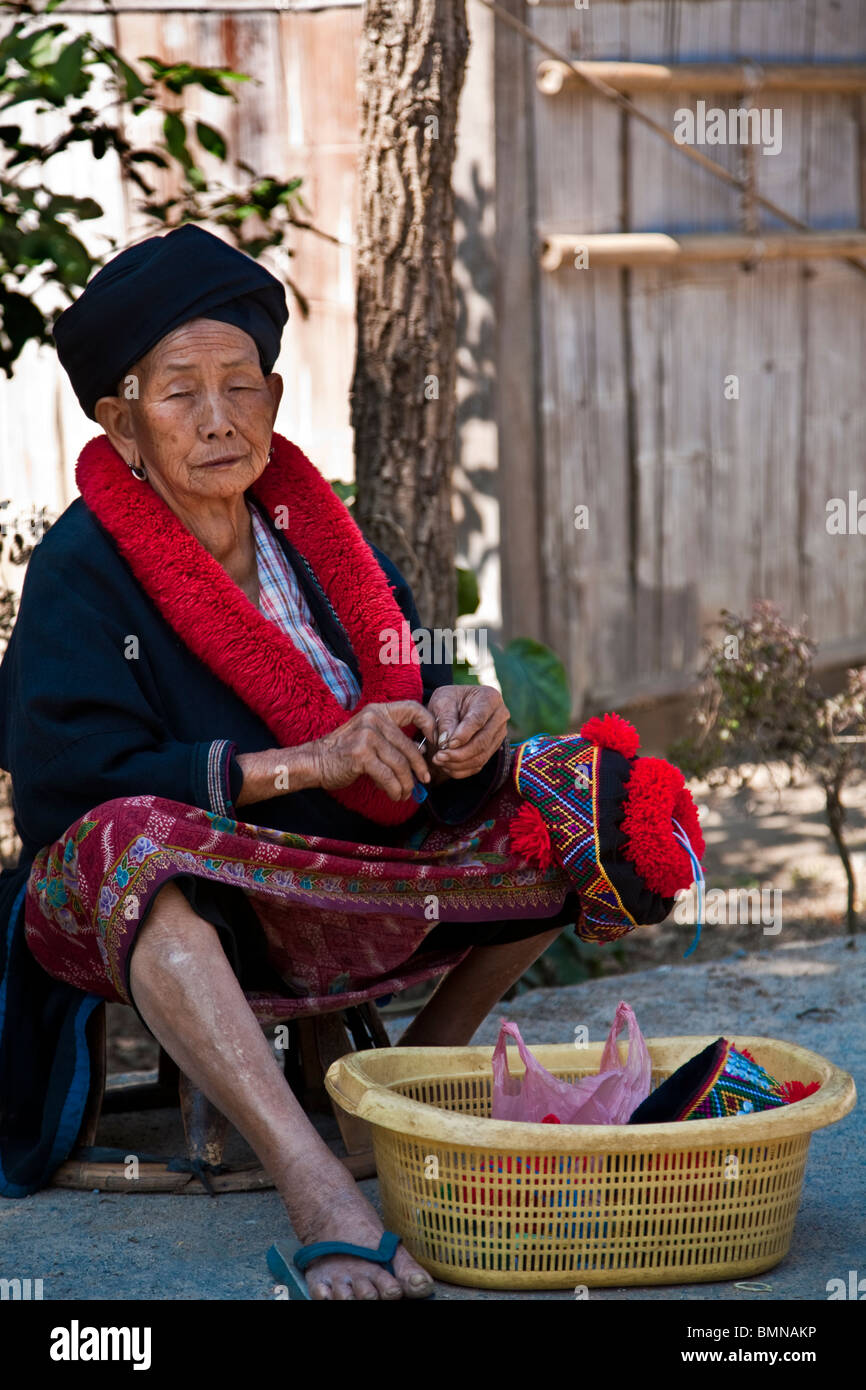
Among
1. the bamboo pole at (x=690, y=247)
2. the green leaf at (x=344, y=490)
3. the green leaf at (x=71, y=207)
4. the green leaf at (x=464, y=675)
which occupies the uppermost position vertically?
the bamboo pole at (x=690, y=247)

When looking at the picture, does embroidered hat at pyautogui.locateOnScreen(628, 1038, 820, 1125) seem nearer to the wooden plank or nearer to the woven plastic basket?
the woven plastic basket

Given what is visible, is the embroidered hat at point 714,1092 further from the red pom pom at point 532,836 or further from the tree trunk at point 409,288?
the tree trunk at point 409,288

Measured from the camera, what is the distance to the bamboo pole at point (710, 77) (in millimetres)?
5438

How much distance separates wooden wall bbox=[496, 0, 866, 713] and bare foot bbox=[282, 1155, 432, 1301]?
11.2 feet

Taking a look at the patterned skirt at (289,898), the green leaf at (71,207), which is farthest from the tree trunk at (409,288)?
the patterned skirt at (289,898)

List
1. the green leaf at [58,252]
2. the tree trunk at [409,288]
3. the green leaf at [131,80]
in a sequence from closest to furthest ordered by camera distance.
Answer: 1. the green leaf at [58,252]
2. the green leaf at [131,80]
3. the tree trunk at [409,288]

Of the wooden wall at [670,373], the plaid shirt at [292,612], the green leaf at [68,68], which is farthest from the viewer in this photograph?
the wooden wall at [670,373]

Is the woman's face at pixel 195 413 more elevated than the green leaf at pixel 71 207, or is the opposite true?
the green leaf at pixel 71 207

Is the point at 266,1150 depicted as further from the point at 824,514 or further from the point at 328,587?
the point at 824,514

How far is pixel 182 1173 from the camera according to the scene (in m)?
2.84

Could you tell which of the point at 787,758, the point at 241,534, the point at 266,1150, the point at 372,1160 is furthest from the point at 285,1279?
the point at 787,758

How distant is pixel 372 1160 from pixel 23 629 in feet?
3.62

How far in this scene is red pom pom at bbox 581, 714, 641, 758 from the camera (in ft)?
9.28

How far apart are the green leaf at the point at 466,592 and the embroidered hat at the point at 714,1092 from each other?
2.33 meters
